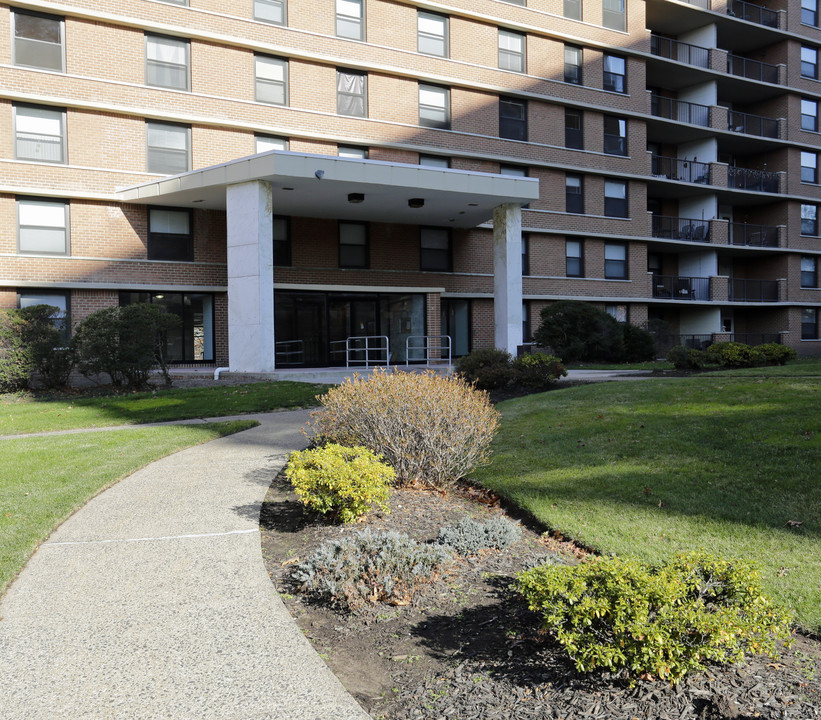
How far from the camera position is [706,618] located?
3.18 m

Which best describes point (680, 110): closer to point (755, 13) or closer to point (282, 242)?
point (755, 13)

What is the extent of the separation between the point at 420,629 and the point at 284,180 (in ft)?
55.7

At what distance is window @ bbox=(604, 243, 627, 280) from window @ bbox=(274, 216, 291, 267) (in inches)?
609

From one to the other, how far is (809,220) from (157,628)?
43.9 m

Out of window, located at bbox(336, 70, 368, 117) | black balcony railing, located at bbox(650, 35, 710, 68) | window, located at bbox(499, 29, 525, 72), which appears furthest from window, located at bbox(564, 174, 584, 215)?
window, located at bbox(336, 70, 368, 117)

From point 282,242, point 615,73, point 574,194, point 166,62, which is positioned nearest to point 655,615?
point 282,242

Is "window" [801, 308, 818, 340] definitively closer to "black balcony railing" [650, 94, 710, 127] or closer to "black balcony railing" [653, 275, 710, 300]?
"black balcony railing" [653, 275, 710, 300]

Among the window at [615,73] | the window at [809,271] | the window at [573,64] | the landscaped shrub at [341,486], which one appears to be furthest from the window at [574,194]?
the landscaped shrub at [341,486]

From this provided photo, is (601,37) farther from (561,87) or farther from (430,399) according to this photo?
(430,399)

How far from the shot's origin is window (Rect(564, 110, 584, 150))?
103 ft

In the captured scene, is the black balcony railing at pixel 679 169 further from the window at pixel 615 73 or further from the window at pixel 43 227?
the window at pixel 43 227

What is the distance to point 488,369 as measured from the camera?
15.3m

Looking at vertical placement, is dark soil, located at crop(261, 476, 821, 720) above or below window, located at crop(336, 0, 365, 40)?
below

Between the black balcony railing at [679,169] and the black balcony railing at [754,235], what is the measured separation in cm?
399
